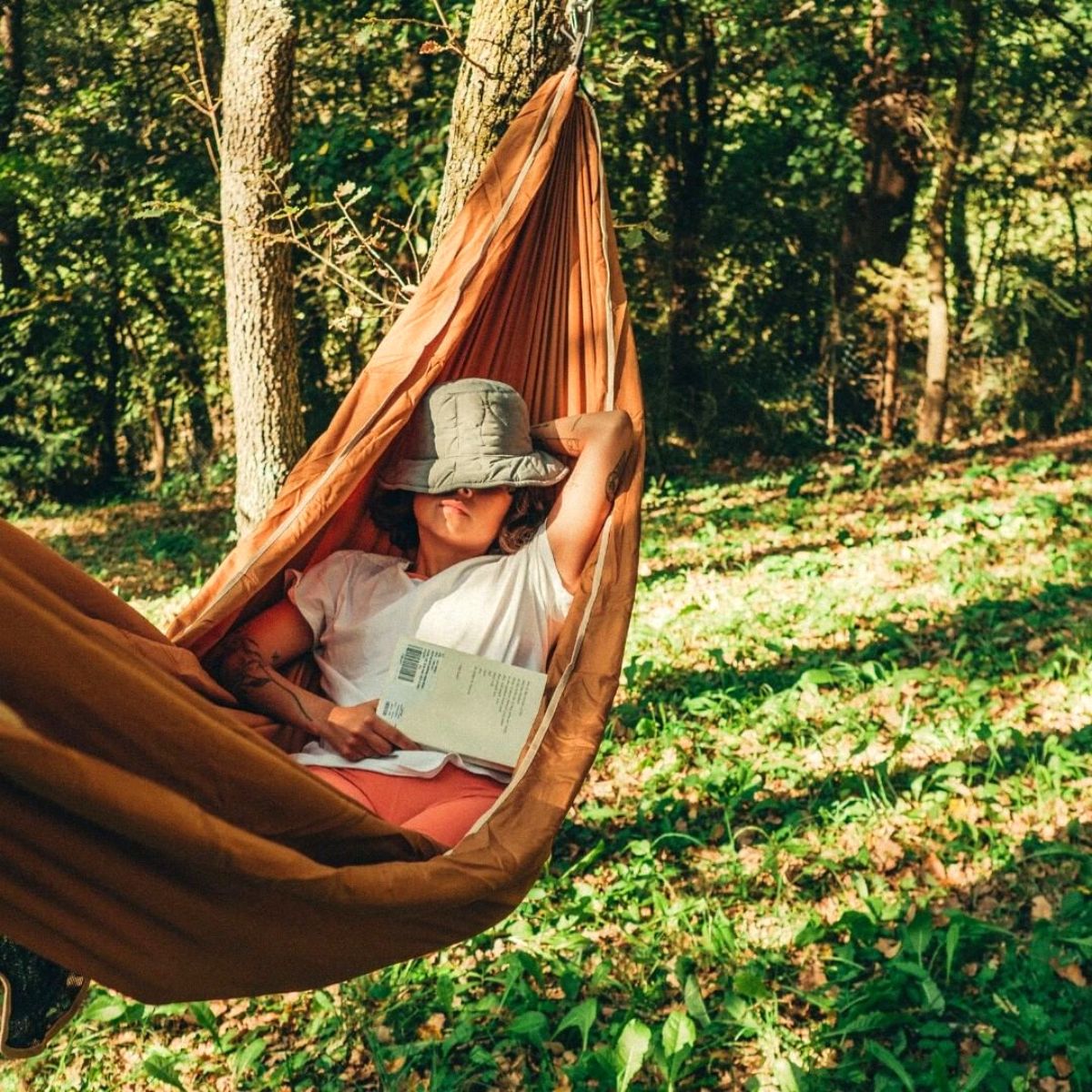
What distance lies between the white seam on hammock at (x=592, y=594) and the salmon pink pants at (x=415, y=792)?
0.13ft

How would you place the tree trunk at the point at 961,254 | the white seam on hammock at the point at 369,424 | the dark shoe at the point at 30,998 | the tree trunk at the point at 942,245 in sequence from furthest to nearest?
the tree trunk at the point at 961,254
the tree trunk at the point at 942,245
the white seam on hammock at the point at 369,424
the dark shoe at the point at 30,998

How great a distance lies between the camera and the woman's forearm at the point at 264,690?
86.7 inches

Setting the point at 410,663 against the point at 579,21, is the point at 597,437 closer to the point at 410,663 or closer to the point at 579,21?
the point at 410,663

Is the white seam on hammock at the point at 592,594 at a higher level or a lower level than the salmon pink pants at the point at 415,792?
higher

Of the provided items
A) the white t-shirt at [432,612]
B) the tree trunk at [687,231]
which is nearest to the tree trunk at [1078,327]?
the tree trunk at [687,231]

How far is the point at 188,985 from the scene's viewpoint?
147cm

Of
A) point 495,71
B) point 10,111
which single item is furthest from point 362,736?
point 10,111

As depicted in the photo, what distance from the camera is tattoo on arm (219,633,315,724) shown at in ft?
7.25

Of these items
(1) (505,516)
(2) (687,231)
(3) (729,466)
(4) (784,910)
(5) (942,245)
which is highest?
(2) (687,231)

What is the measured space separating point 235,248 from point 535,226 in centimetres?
153

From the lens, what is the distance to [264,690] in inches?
87.0

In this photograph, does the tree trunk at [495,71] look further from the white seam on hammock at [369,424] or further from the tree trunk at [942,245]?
the tree trunk at [942,245]

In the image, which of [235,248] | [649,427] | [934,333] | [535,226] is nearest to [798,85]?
[934,333]

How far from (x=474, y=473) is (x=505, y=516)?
0.45ft
